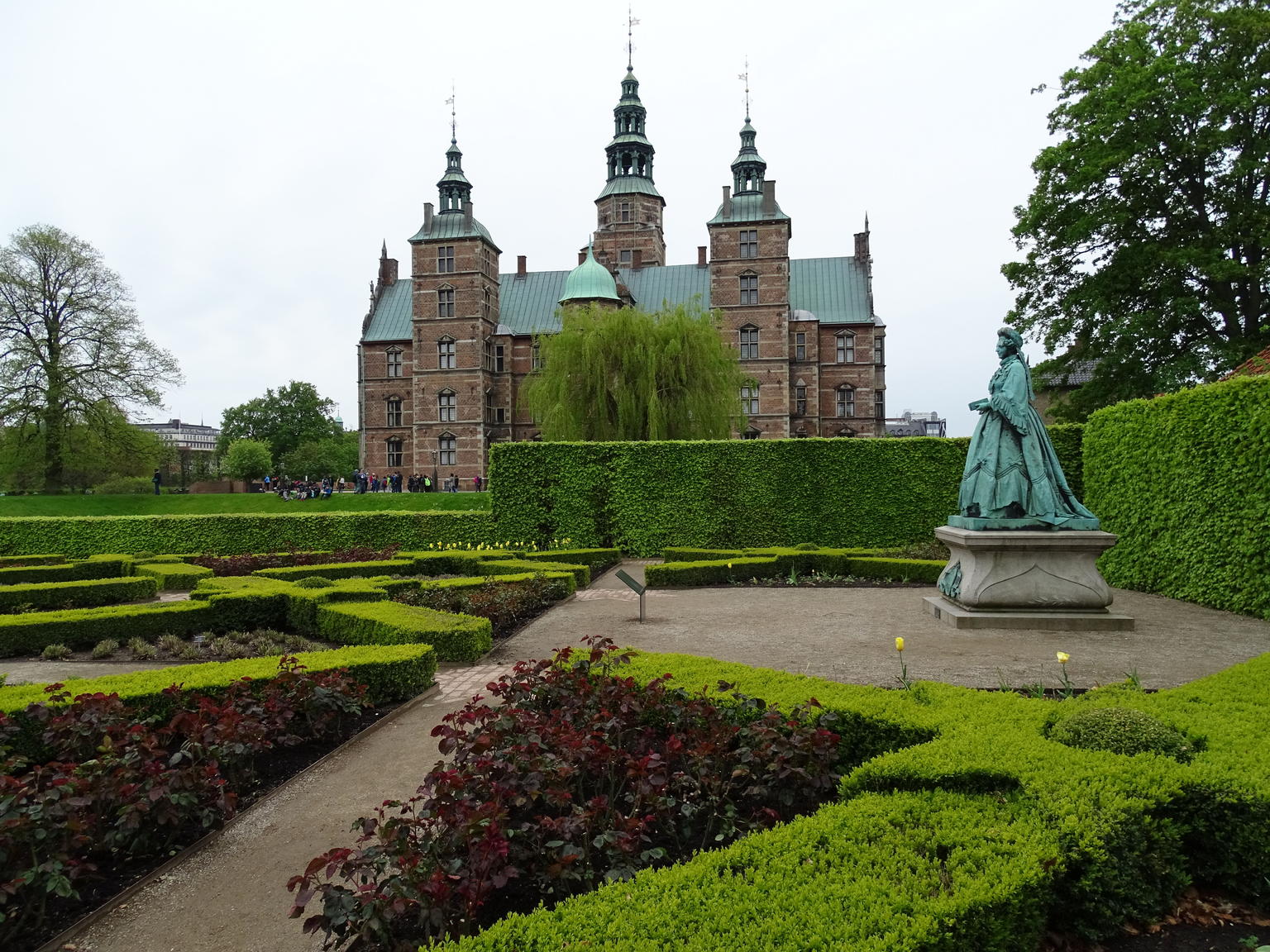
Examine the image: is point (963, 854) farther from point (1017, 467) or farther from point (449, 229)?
point (449, 229)

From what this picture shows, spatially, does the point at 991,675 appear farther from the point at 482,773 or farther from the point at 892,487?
the point at 892,487

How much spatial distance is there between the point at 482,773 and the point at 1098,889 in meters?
2.70

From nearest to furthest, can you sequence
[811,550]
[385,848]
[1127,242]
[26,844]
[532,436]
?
[385,848] → [26,844] → [811,550] → [1127,242] → [532,436]

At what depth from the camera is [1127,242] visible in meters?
18.6

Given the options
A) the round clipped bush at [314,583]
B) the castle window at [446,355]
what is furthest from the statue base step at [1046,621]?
the castle window at [446,355]

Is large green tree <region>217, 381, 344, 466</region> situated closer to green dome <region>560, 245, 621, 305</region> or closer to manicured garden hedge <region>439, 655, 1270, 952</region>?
green dome <region>560, 245, 621, 305</region>

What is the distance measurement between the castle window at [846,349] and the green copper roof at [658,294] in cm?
89

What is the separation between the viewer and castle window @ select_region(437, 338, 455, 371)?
41.6 metres

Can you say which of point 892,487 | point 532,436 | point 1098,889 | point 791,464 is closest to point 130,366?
point 532,436

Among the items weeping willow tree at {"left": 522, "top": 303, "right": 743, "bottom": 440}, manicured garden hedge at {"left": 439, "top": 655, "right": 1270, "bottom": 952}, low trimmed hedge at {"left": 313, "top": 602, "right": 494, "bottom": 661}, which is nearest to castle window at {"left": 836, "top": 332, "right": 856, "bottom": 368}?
weeping willow tree at {"left": 522, "top": 303, "right": 743, "bottom": 440}

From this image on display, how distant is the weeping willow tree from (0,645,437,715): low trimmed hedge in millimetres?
19912

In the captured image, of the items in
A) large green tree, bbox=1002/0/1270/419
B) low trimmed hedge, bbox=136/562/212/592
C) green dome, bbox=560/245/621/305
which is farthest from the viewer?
green dome, bbox=560/245/621/305

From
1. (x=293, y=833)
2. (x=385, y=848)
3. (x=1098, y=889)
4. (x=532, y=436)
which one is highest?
(x=532, y=436)

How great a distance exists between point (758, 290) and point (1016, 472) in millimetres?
32083
